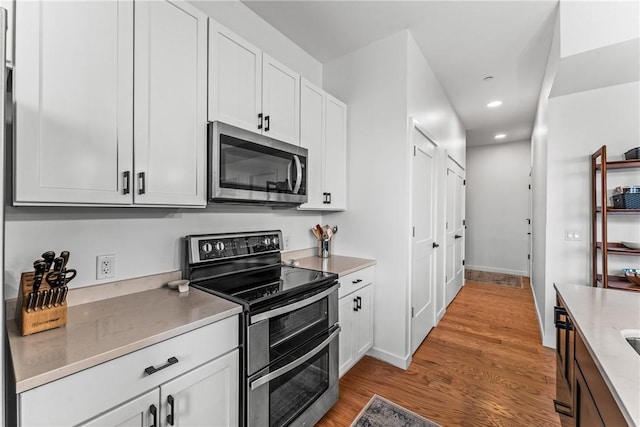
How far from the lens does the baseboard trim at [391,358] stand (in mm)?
2402

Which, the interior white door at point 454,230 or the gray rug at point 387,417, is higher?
the interior white door at point 454,230

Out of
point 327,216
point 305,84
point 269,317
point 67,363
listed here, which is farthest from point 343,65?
point 67,363

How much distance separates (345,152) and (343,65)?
2.79 feet

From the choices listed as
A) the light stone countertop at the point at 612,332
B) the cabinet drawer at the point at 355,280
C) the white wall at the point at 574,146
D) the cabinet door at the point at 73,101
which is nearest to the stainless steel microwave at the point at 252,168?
the cabinet door at the point at 73,101

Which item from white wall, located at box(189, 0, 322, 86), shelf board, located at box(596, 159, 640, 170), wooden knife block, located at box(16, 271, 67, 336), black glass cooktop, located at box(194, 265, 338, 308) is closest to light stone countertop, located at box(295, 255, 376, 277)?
black glass cooktop, located at box(194, 265, 338, 308)

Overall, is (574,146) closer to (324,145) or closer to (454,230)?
(454,230)

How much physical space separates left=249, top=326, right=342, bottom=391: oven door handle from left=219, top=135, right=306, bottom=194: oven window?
984 mm

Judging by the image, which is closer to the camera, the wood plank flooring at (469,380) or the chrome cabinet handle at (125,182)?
the chrome cabinet handle at (125,182)

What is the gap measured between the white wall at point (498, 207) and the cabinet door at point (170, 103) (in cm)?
627

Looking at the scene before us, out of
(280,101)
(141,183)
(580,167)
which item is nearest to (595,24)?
(580,167)

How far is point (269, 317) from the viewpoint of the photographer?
142cm

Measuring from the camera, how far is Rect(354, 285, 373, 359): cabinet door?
229cm

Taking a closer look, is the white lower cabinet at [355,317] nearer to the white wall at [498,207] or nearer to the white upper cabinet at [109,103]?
the white upper cabinet at [109,103]

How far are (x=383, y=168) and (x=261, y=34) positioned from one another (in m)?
1.45
